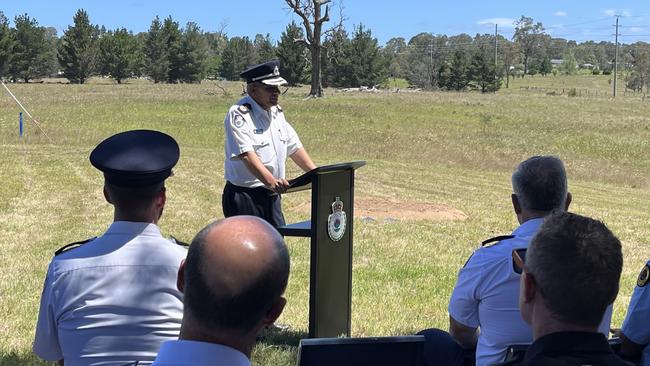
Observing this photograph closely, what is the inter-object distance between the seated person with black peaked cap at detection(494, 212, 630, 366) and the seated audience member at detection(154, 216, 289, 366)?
72cm

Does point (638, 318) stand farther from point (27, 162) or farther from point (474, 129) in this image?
point (474, 129)

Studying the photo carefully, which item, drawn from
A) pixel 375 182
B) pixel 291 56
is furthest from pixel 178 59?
pixel 375 182

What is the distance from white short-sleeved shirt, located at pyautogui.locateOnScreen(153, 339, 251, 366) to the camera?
5.08ft

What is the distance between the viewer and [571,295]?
183 cm

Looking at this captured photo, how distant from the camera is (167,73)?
8556 centimetres

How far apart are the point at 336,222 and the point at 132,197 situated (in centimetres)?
210

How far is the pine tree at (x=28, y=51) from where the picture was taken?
78062 mm

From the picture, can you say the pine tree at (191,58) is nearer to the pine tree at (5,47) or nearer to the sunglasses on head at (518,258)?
the pine tree at (5,47)

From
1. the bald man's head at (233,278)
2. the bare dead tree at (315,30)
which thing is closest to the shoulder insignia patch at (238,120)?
the bald man's head at (233,278)

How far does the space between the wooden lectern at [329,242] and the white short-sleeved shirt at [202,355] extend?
262 cm

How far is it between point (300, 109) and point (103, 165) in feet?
114

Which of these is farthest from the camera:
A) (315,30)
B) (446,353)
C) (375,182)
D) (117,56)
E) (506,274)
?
(117,56)

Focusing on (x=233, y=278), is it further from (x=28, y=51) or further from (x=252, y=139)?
(x=28, y=51)

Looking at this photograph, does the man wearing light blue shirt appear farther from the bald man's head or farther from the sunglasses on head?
the bald man's head
